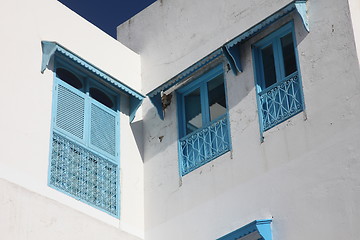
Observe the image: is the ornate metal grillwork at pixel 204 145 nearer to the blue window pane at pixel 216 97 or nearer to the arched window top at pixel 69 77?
the blue window pane at pixel 216 97

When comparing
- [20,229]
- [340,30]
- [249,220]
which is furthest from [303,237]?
[20,229]

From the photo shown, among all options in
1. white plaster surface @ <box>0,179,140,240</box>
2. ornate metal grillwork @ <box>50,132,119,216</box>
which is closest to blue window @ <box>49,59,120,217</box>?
ornate metal grillwork @ <box>50,132,119,216</box>

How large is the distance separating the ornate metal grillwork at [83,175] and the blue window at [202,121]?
39.3 inches

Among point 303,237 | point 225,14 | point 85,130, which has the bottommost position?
point 303,237

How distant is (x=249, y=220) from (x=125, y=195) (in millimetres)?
2036

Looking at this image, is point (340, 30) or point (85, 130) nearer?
point (340, 30)

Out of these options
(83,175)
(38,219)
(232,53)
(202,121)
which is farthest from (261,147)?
(38,219)

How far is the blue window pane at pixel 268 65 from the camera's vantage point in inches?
414

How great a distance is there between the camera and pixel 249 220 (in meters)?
9.79

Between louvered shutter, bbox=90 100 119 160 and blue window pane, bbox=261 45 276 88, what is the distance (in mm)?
2297

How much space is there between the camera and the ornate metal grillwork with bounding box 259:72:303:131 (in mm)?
9898

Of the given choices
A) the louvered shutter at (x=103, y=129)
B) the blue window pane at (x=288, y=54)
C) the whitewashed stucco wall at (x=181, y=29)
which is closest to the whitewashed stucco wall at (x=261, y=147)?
the whitewashed stucco wall at (x=181, y=29)

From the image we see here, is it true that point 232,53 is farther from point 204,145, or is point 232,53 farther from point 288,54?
point 204,145

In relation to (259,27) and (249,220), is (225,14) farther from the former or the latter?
(249,220)
